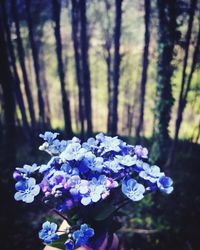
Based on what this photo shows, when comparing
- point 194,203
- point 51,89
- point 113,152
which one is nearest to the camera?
point 113,152

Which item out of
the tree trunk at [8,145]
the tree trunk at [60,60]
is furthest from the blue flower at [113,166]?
the tree trunk at [60,60]

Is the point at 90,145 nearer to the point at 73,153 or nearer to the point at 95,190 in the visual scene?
the point at 73,153

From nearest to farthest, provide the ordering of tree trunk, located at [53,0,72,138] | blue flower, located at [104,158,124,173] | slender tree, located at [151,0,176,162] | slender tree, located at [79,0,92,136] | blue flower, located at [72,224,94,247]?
blue flower, located at [72,224,94,247] < blue flower, located at [104,158,124,173] < slender tree, located at [151,0,176,162] < tree trunk, located at [53,0,72,138] < slender tree, located at [79,0,92,136]

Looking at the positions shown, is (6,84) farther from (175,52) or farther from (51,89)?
(51,89)

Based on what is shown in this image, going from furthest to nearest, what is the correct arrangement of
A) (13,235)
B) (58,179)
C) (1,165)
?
(1,165)
(13,235)
(58,179)

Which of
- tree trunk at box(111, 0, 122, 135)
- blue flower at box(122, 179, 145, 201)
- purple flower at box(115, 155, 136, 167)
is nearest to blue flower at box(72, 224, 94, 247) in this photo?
blue flower at box(122, 179, 145, 201)

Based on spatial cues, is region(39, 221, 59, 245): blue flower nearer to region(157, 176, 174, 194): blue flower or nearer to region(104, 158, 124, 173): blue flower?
region(104, 158, 124, 173): blue flower

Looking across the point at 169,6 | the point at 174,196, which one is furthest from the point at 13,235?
→ the point at 169,6
